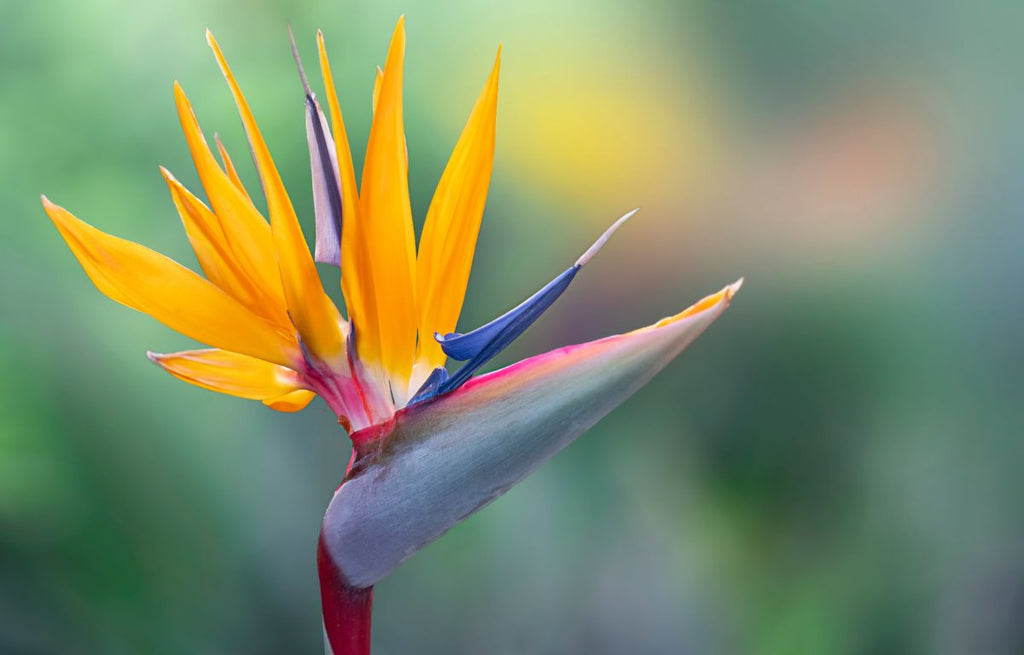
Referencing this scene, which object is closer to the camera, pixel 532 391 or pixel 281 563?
pixel 532 391

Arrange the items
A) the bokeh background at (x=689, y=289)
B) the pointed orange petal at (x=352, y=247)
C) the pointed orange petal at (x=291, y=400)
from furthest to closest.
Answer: the bokeh background at (x=689, y=289)
the pointed orange petal at (x=291, y=400)
the pointed orange petal at (x=352, y=247)

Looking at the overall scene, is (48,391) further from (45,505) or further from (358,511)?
(358,511)

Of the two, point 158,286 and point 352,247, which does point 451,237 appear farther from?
point 158,286

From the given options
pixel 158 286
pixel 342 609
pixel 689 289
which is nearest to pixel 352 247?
pixel 158 286

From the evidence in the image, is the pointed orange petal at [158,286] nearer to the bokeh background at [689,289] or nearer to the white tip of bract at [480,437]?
the white tip of bract at [480,437]

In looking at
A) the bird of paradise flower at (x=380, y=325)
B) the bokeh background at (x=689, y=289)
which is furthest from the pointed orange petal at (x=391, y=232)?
the bokeh background at (x=689, y=289)

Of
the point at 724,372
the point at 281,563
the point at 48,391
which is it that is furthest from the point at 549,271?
the point at 48,391
